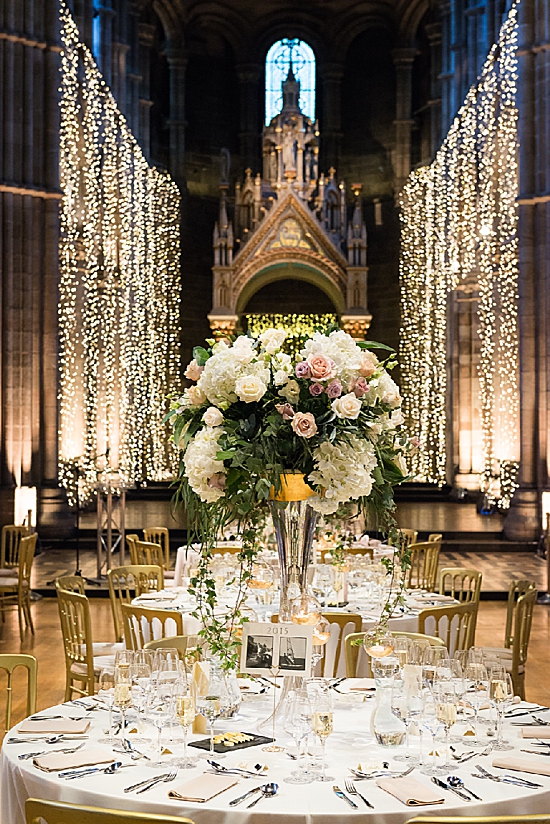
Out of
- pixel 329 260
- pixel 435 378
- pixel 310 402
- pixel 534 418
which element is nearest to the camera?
pixel 310 402

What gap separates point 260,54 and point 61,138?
12104 millimetres

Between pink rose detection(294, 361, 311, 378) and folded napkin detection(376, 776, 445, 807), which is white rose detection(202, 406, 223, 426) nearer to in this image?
pink rose detection(294, 361, 311, 378)

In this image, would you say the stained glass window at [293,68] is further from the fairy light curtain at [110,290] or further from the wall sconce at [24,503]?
the wall sconce at [24,503]

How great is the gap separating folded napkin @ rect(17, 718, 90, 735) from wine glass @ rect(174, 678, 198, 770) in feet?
1.44

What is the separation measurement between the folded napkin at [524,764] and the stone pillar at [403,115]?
2271 centimetres

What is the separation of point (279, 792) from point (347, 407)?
3.76 feet

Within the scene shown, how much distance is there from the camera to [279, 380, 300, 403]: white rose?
130 inches

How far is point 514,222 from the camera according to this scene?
1523 centimetres

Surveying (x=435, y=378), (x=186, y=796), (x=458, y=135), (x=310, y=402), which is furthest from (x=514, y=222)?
(x=186, y=796)

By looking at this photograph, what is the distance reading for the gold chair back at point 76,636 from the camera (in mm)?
5438

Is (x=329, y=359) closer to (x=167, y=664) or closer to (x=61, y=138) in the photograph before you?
(x=167, y=664)

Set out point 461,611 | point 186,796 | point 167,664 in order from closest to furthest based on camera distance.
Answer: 1. point 186,796
2. point 167,664
3. point 461,611

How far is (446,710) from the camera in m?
2.85

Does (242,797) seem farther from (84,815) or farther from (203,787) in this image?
(84,815)
